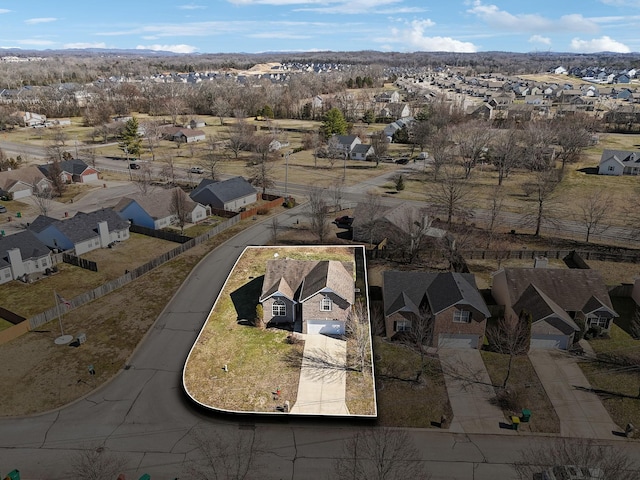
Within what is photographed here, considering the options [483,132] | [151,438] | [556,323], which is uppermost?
[483,132]

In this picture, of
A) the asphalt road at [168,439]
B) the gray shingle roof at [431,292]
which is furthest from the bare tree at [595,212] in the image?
the asphalt road at [168,439]

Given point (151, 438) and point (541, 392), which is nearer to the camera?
point (151, 438)

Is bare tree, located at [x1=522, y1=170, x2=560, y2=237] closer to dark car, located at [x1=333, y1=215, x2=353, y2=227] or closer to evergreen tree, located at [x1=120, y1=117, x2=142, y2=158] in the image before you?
dark car, located at [x1=333, y1=215, x2=353, y2=227]

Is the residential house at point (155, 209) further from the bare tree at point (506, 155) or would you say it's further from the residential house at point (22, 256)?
the bare tree at point (506, 155)

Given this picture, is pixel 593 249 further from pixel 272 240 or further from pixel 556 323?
pixel 272 240

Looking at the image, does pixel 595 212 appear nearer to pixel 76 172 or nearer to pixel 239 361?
pixel 239 361

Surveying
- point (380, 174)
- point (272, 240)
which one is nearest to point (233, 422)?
point (272, 240)
